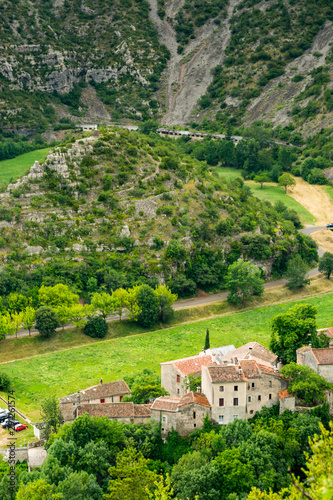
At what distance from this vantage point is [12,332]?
10125 centimetres

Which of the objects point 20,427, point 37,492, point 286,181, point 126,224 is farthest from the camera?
point 286,181

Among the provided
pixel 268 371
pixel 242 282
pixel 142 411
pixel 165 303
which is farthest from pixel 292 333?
pixel 242 282

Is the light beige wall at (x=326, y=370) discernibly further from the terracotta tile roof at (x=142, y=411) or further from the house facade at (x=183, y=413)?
the terracotta tile roof at (x=142, y=411)

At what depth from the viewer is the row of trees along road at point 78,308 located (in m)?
102

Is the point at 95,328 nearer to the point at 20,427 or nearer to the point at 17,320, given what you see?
the point at 17,320

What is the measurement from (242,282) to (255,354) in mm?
42423

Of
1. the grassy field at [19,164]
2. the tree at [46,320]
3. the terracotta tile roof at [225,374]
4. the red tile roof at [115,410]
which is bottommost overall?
the tree at [46,320]

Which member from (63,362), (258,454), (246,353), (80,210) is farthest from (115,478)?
(80,210)

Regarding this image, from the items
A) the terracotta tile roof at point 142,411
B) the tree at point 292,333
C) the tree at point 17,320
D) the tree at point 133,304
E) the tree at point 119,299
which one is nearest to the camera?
the terracotta tile roof at point 142,411

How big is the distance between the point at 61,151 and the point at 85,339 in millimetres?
47916

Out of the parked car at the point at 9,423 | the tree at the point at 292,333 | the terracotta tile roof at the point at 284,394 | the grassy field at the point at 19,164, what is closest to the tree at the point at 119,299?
the tree at the point at 292,333

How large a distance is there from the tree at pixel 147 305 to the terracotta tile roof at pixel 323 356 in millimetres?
41852

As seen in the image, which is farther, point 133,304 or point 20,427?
point 133,304

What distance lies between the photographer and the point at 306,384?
6756cm
